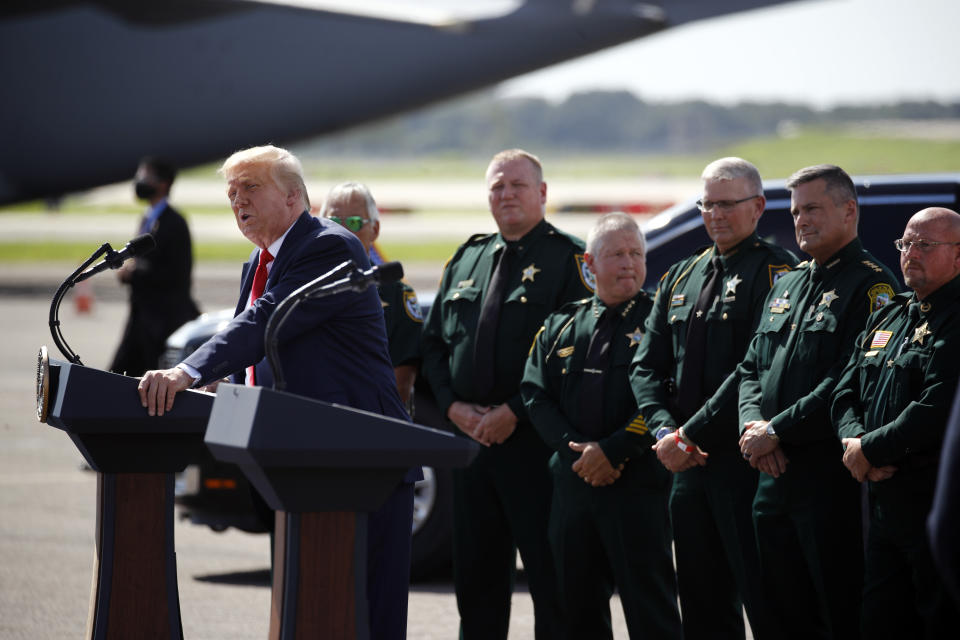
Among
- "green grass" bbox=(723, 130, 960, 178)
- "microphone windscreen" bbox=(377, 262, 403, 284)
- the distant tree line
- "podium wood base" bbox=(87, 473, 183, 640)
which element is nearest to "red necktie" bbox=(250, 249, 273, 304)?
"podium wood base" bbox=(87, 473, 183, 640)

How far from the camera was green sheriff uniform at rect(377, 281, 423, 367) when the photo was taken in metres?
5.73

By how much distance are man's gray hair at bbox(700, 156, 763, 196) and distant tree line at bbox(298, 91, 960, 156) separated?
127 meters

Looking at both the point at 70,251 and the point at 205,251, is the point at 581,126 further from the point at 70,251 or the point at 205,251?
the point at 70,251

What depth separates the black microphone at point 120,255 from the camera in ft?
13.3

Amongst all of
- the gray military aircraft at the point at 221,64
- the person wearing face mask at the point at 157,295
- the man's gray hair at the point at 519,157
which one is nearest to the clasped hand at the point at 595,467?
the man's gray hair at the point at 519,157

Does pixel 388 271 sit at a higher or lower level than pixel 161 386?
higher

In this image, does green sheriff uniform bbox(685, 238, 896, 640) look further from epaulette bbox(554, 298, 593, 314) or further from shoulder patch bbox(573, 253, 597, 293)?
shoulder patch bbox(573, 253, 597, 293)

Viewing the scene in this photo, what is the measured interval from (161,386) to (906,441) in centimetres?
218

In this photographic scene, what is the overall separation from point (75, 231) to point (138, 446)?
4498 centimetres

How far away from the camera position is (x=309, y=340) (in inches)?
152

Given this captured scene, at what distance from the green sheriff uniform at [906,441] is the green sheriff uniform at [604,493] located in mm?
822

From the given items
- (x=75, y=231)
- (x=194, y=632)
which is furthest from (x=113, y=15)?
(x=75, y=231)

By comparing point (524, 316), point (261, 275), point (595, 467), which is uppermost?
point (261, 275)

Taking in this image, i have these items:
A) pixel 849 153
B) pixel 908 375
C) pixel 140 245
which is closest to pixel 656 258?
pixel 908 375
